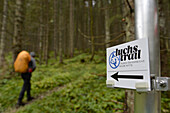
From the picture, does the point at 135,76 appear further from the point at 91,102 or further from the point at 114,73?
the point at 91,102

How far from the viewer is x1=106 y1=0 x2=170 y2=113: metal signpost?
768 mm

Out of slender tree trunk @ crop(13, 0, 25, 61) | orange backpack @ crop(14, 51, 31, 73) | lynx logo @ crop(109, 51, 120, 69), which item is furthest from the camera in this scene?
slender tree trunk @ crop(13, 0, 25, 61)

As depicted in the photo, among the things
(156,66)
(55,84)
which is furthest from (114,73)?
(55,84)

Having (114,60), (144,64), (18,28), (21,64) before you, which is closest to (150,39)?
(144,64)

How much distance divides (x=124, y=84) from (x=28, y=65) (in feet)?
16.4

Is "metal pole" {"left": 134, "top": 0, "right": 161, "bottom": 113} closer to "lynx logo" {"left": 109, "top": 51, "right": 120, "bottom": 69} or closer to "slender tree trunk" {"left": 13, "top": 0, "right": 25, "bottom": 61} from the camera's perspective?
"lynx logo" {"left": 109, "top": 51, "right": 120, "bottom": 69}

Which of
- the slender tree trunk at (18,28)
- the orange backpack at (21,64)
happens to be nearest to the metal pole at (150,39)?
the orange backpack at (21,64)

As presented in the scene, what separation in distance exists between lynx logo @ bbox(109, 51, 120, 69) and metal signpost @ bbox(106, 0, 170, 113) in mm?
45

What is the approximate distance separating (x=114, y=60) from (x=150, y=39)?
1.18ft

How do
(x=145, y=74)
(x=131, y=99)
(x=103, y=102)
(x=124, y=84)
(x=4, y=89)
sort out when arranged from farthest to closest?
(x=4, y=89) → (x=103, y=102) → (x=131, y=99) → (x=124, y=84) → (x=145, y=74)

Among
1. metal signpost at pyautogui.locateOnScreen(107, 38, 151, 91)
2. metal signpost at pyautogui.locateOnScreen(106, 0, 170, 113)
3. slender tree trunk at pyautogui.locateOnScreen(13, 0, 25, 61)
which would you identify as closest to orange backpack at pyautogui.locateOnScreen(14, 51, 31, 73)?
slender tree trunk at pyautogui.locateOnScreen(13, 0, 25, 61)

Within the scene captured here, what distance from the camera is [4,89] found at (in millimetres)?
5801

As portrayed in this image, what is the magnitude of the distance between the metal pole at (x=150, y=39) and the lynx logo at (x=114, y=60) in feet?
0.87

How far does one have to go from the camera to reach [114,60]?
40.9 inches
